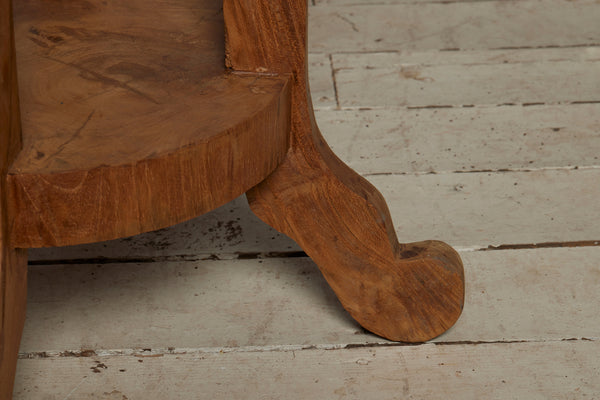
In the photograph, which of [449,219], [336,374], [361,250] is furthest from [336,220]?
[449,219]

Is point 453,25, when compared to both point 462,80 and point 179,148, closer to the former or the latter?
point 462,80

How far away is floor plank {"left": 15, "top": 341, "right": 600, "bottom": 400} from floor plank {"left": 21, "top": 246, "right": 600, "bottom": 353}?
18mm

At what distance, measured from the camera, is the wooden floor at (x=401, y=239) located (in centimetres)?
76

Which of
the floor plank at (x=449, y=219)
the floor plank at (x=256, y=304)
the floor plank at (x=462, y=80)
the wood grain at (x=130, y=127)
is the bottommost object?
the floor plank at (x=256, y=304)

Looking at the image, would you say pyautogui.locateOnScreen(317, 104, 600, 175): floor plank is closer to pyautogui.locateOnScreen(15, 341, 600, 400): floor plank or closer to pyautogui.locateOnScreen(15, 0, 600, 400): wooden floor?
pyautogui.locateOnScreen(15, 0, 600, 400): wooden floor

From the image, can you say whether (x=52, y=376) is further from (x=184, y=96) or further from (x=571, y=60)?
(x=571, y=60)

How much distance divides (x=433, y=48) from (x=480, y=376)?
0.80 meters

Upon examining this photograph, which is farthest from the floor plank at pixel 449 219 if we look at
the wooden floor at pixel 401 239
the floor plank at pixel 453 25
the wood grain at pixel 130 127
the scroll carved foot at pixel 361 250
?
the floor plank at pixel 453 25

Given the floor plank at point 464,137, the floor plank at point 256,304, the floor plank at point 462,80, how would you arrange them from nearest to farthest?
the floor plank at point 256,304
the floor plank at point 464,137
the floor plank at point 462,80

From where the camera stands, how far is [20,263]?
637mm

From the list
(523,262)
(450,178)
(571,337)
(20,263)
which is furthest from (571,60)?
(20,263)

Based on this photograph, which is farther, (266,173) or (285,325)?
(285,325)

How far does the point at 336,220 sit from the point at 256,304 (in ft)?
0.50

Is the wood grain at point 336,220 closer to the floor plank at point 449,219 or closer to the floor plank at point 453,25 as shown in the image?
Answer: the floor plank at point 449,219
